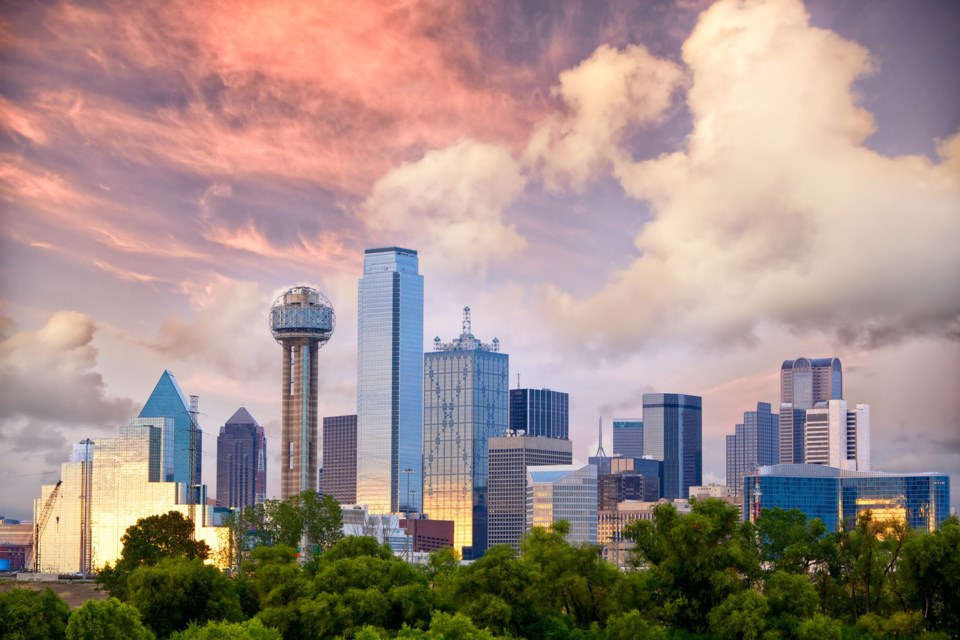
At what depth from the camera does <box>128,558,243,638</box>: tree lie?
213ft

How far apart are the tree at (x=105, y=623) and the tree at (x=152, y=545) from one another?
30872 mm

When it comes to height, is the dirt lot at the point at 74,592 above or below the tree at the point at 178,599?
below

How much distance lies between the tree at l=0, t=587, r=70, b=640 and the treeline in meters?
0.24

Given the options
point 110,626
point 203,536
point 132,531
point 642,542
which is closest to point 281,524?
point 132,531

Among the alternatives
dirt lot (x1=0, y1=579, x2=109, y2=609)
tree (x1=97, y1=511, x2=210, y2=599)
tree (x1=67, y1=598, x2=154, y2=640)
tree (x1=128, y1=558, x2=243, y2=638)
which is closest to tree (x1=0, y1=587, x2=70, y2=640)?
tree (x1=67, y1=598, x2=154, y2=640)

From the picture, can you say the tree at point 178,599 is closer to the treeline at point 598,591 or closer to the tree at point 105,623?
the treeline at point 598,591

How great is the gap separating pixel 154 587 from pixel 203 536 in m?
138

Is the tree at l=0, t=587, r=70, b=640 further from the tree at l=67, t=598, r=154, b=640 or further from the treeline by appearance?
the tree at l=67, t=598, r=154, b=640

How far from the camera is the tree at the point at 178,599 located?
64.9 metres

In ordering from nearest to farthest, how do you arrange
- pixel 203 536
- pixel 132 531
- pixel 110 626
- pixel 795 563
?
1. pixel 110 626
2. pixel 795 563
3. pixel 132 531
4. pixel 203 536

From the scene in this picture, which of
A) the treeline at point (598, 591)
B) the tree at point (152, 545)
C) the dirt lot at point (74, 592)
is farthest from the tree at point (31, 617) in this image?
the dirt lot at point (74, 592)

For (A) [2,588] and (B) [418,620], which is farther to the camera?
(A) [2,588]

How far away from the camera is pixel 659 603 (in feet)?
224

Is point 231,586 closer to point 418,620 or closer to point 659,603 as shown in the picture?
point 418,620
